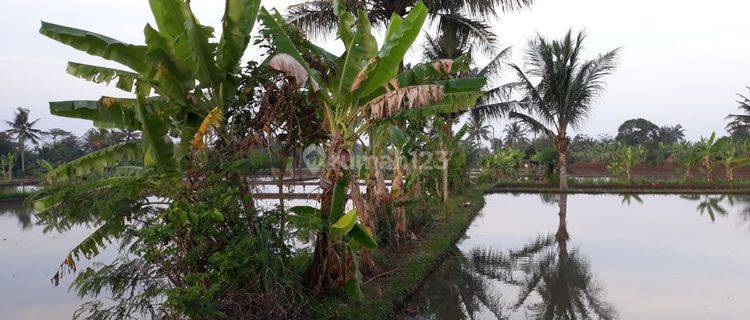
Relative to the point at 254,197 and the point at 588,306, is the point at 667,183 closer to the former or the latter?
the point at 588,306

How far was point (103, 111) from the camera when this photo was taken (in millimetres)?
4273

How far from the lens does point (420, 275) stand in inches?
260

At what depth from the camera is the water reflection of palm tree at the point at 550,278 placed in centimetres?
551

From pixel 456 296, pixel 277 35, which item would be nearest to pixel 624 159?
pixel 456 296

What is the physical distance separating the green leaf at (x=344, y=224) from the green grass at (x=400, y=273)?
2.24 ft

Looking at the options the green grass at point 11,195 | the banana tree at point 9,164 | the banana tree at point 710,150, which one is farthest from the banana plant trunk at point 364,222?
the banana tree at point 9,164

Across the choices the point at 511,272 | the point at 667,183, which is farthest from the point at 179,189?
the point at 667,183

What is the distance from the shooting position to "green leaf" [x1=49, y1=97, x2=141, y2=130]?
4.13 m

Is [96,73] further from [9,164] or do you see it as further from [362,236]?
[9,164]

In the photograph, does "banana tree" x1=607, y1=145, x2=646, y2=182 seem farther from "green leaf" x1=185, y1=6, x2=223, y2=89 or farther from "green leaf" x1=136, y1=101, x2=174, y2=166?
"green leaf" x1=136, y1=101, x2=174, y2=166

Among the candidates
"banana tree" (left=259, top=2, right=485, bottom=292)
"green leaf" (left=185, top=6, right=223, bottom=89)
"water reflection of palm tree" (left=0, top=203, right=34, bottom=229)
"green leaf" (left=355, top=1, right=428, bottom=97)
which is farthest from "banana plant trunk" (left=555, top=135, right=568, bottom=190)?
"green leaf" (left=185, top=6, right=223, bottom=89)

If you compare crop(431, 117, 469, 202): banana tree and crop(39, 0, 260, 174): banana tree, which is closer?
crop(39, 0, 260, 174): banana tree

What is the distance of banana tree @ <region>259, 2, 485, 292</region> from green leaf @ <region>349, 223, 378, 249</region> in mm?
222

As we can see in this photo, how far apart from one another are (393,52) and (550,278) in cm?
400
